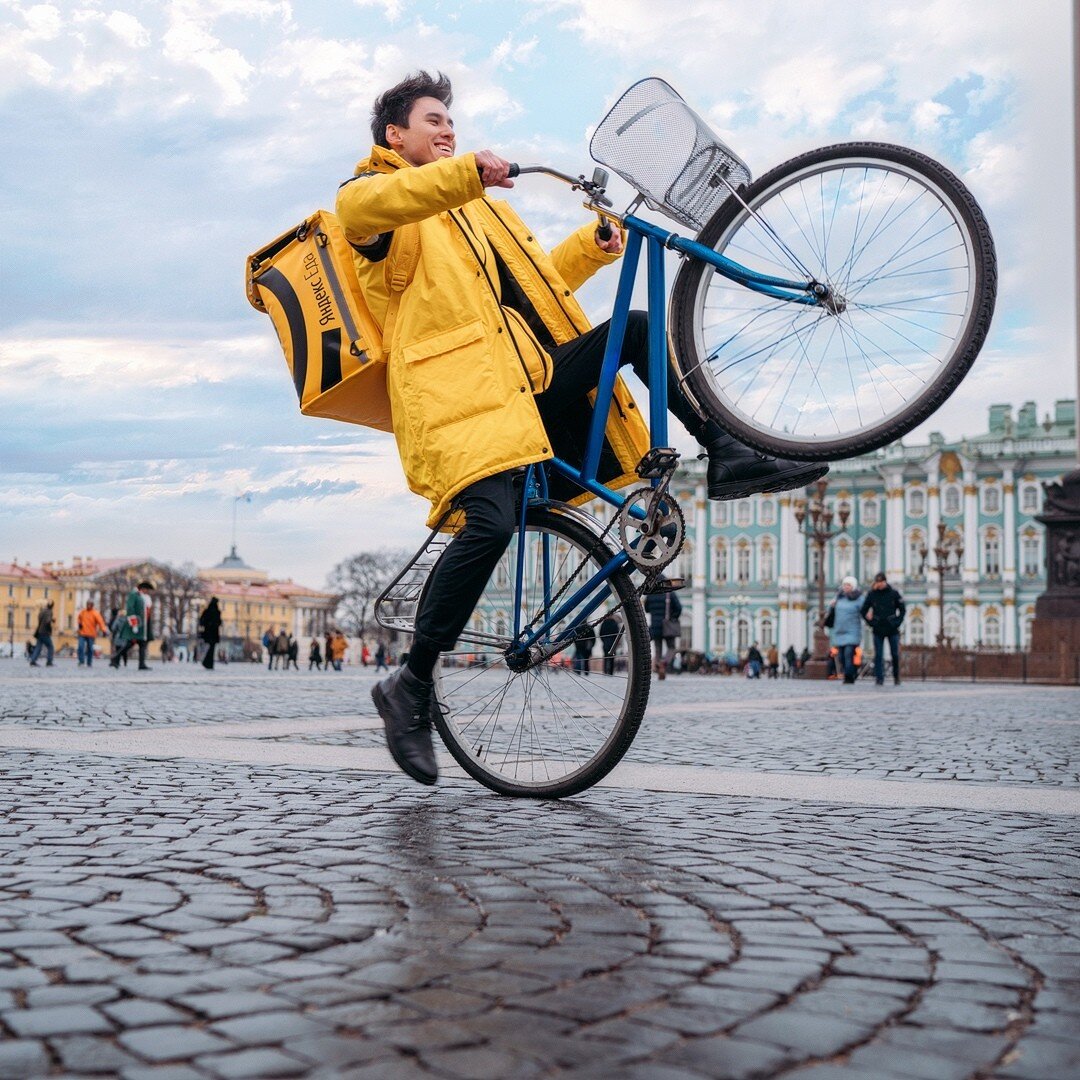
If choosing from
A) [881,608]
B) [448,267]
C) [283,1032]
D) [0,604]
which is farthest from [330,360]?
[0,604]

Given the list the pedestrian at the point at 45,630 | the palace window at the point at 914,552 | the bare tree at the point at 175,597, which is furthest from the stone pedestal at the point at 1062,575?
the bare tree at the point at 175,597

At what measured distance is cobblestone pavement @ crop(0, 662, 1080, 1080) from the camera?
1.72 m

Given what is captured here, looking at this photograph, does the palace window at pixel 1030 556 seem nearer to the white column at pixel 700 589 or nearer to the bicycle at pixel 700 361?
the white column at pixel 700 589

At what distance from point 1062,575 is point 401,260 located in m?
26.2

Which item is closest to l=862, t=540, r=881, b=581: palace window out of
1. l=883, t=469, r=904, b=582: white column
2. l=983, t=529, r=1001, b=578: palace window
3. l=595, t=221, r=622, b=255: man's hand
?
l=883, t=469, r=904, b=582: white column

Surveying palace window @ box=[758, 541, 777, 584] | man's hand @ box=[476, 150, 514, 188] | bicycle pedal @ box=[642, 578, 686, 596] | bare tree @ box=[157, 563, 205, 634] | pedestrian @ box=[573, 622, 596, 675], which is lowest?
pedestrian @ box=[573, 622, 596, 675]

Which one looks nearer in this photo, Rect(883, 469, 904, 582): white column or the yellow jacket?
the yellow jacket

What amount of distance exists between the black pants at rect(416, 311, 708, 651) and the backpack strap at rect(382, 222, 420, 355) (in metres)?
0.53

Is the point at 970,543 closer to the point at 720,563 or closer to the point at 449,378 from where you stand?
the point at 720,563

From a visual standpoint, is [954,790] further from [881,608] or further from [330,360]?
[881,608]

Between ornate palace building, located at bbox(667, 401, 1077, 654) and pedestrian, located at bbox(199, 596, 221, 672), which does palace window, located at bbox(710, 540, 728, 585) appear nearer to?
ornate palace building, located at bbox(667, 401, 1077, 654)

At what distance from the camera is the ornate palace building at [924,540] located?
82625 millimetres

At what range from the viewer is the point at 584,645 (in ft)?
14.6

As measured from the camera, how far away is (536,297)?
439cm
